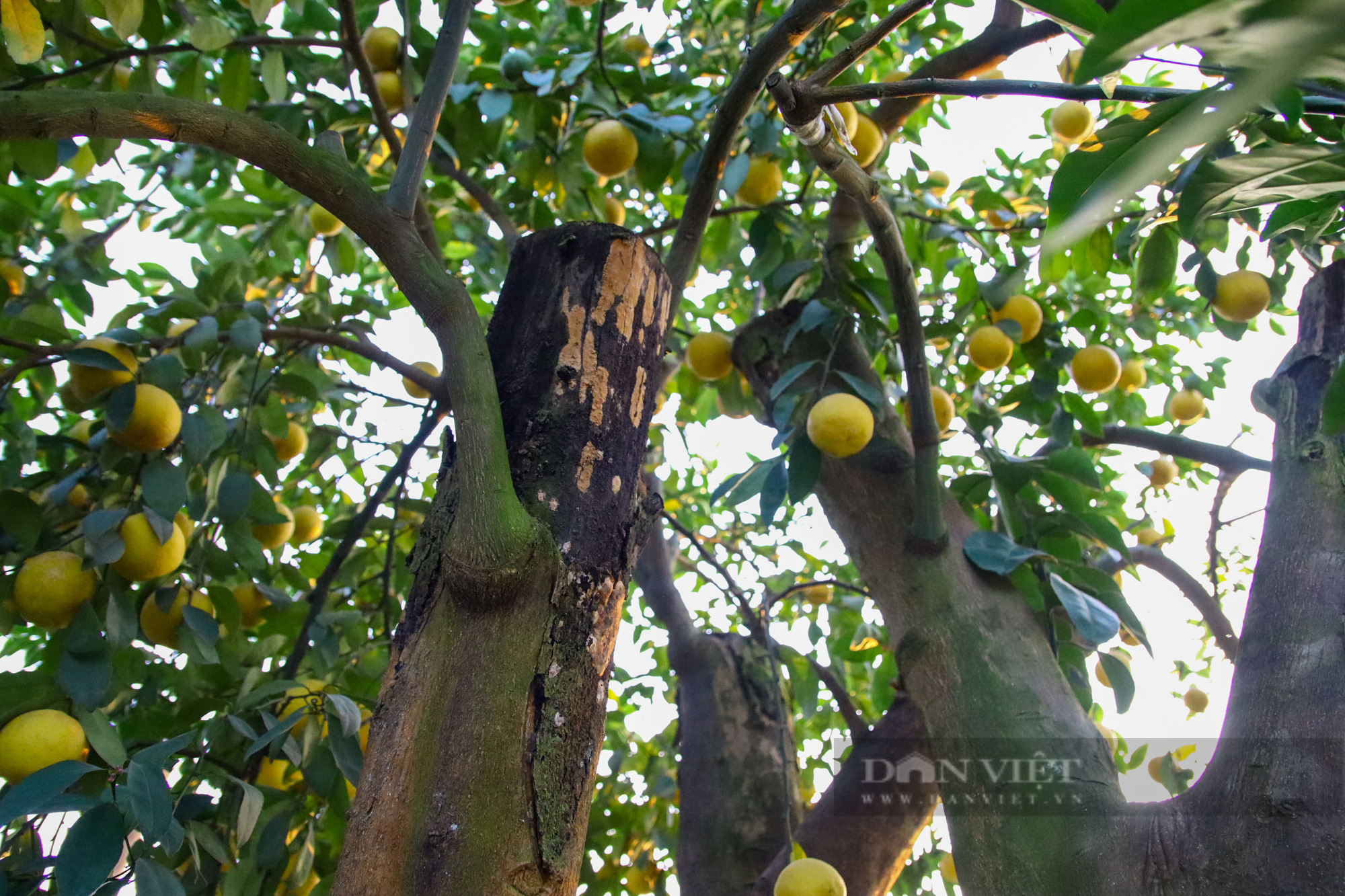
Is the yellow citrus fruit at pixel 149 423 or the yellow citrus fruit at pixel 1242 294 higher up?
the yellow citrus fruit at pixel 1242 294

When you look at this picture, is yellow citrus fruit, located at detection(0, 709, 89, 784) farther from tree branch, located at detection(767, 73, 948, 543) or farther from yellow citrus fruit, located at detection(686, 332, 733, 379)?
yellow citrus fruit, located at detection(686, 332, 733, 379)

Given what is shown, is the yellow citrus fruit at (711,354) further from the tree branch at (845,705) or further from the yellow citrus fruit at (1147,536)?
the yellow citrus fruit at (1147,536)

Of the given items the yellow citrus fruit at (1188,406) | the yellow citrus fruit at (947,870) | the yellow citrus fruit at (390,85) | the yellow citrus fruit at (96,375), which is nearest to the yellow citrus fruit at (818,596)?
the yellow citrus fruit at (947,870)

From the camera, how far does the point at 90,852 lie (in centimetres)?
99

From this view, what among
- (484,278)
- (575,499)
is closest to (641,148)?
(484,278)

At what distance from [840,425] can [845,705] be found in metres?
Result: 0.86

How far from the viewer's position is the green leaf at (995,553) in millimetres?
1733

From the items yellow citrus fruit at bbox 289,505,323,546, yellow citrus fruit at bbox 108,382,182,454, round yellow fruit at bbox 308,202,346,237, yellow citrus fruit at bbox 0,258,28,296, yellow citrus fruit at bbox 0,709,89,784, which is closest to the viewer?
yellow citrus fruit at bbox 0,709,89,784

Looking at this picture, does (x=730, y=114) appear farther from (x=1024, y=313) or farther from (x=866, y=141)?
(x=1024, y=313)

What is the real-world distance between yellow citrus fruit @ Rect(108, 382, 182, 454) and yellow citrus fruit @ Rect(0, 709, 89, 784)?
451 millimetres

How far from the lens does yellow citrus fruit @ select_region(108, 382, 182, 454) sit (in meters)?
1.51

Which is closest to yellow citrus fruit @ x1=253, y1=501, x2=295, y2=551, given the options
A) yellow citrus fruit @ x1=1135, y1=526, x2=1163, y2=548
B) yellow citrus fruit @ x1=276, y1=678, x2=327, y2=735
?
yellow citrus fruit @ x1=276, y1=678, x2=327, y2=735

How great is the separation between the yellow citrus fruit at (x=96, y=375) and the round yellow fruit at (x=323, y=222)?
852 millimetres

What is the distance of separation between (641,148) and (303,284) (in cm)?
108
